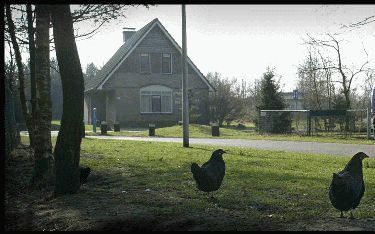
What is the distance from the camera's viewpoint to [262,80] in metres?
32.1

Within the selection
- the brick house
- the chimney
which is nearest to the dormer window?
the brick house

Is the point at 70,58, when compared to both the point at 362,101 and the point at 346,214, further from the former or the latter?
the point at 362,101

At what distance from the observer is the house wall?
1598 inches

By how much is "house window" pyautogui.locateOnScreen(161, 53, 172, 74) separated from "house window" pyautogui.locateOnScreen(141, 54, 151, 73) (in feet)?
4.27

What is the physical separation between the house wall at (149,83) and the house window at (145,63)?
1.08ft

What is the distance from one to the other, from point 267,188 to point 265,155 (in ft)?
21.0

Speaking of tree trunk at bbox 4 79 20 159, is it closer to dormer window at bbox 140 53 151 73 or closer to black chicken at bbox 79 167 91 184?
black chicken at bbox 79 167 91 184

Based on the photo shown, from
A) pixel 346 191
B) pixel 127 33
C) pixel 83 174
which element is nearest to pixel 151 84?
pixel 127 33

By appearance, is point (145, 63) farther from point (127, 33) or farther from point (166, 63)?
point (127, 33)

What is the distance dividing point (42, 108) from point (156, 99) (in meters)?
32.0

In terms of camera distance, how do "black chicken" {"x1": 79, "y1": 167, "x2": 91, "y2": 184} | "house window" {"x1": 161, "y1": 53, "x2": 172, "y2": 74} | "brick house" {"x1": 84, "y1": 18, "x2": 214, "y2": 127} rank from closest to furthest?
"black chicken" {"x1": 79, "y1": 167, "x2": 91, "y2": 184} < "brick house" {"x1": 84, "y1": 18, "x2": 214, "y2": 127} < "house window" {"x1": 161, "y1": 53, "x2": 172, "y2": 74}

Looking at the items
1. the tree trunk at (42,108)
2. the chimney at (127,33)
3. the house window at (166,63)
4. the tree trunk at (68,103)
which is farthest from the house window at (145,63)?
A: the tree trunk at (68,103)

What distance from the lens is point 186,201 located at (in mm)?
7652

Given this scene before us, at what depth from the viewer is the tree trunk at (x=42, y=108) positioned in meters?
9.75
